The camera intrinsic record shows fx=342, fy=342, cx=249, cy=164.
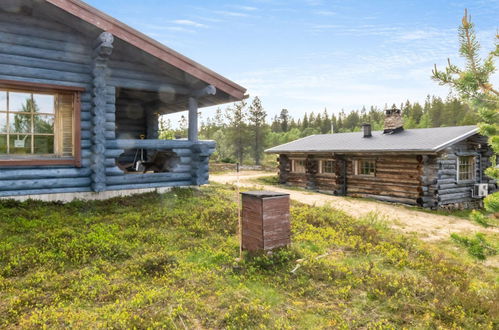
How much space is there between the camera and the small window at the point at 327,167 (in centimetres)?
2065

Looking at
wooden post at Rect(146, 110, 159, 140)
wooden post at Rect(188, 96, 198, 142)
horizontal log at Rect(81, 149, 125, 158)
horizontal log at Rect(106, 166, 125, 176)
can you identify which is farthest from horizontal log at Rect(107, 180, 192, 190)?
wooden post at Rect(146, 110, 159, 140)

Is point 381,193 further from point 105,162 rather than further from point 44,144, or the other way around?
point 44,144

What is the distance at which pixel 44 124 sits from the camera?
29.1 feet

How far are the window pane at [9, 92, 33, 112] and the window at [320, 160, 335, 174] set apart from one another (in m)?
16.0

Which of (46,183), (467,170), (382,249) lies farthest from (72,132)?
(467,170)

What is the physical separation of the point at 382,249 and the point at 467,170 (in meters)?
13.5

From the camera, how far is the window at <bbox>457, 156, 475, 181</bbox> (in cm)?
1714

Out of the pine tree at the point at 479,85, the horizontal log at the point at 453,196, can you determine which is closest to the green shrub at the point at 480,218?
the pine tree at the point at 479,85

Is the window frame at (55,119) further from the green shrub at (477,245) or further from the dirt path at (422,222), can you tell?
the green shrub at (477,245)

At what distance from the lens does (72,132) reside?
29.7ft

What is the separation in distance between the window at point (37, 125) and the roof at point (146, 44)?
1.96m

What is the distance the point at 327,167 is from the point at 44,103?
15893 millimetres

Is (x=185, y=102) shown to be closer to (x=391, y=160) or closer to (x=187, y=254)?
(x=187, y=254)

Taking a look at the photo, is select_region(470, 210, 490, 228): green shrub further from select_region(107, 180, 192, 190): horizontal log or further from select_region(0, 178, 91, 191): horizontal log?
select_region(0, 178, 91, 191): horizontal log
